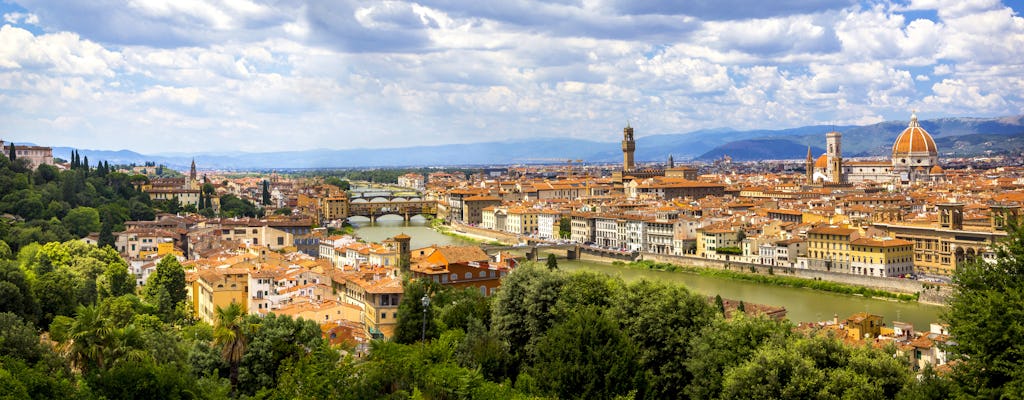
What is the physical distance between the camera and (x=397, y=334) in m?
11.9

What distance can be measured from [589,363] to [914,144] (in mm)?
48465

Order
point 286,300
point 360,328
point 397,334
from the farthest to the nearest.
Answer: point 286,300, point 360,328, point 397,334

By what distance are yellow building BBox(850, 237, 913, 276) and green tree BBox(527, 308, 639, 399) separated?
14.9 meters

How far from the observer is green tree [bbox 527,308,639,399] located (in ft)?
30.1

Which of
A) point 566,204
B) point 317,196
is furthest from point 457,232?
point 317,196

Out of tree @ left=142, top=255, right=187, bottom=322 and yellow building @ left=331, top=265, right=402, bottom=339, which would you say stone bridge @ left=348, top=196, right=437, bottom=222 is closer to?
tree @ left=142, top=255, right=187, bottom=322

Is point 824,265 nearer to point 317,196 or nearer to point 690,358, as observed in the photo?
point 690,358

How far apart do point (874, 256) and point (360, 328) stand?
14.6 m

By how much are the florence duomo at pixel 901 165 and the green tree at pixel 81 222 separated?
36265 millimetres

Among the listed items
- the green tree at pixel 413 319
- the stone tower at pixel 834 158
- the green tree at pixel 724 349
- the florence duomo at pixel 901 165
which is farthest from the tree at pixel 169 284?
the stone tower at pixel 834 158

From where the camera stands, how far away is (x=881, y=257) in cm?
2252

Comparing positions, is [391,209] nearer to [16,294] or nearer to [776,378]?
[16,294]

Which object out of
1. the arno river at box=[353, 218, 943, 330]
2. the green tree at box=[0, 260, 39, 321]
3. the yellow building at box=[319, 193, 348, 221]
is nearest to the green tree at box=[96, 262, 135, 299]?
the green tree at box=[0, 260, 39, 321]

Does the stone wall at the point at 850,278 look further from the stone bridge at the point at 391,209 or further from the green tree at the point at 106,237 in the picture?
the stone bridge at the point at 391,209
